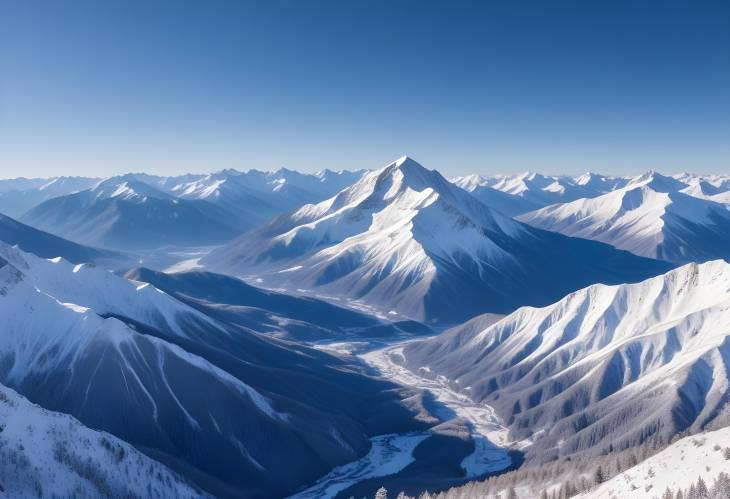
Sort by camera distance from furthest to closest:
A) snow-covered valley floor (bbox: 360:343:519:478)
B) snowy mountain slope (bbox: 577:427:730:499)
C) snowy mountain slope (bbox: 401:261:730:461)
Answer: snow-covered valley floor (bbox: 360:343:519:478) → snowy mountain slope (bbox: 401:261:730:461) → snowy mountain slope (bbox: 577:427:730:499)

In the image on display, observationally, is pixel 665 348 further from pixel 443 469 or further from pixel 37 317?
pixel 37 317

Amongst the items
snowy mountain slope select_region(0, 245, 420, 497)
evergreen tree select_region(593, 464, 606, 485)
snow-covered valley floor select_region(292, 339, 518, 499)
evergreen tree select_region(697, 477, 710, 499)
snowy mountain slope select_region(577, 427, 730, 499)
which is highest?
evergreen tree select_region(697, 477, 710, 499)

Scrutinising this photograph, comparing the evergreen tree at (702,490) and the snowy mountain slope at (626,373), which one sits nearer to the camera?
the evergreen tree at (702,490)

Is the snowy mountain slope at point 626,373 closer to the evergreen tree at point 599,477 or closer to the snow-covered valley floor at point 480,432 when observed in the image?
the snow-covered valley floor at point 480,432

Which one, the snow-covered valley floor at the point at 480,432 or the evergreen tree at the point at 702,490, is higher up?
the evergreen tree at the point at 702,490

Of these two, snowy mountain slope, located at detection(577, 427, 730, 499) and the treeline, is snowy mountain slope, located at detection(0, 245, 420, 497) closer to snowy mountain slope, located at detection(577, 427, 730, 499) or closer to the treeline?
the treeline

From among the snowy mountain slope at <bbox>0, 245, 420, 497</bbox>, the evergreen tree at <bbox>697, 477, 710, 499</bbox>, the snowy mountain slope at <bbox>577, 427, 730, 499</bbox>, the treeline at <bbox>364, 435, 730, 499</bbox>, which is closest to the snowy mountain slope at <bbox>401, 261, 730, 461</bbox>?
the snowy mountain slope at <bbox>0, 245, 420, 497</bbox>

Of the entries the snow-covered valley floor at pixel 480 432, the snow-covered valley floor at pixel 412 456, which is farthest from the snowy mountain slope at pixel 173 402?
the snow-covered valley floor at pixel 480 432
